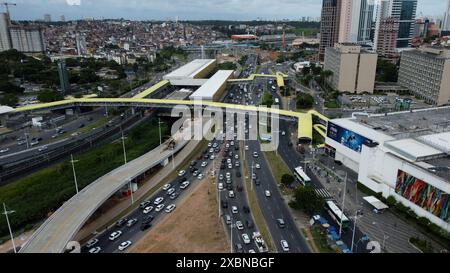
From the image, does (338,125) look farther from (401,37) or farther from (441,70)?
(401,37)

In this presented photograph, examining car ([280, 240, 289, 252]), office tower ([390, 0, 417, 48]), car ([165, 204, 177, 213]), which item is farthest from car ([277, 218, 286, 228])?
office tower ([390, 0, 417, 48])

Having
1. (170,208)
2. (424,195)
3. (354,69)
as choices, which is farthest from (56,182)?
(354,69)

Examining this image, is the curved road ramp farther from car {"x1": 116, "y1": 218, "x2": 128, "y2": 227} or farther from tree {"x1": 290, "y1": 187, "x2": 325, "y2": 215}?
tree {"x1": 290, "y1": 187, "x2": 325, "y2": 215}

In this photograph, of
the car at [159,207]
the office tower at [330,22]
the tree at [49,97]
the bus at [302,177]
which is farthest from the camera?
the office tower at [330,22]

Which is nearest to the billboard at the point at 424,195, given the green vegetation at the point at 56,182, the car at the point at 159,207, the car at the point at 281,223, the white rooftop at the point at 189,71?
the car at the point at 281,223

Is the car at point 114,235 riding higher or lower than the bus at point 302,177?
lower

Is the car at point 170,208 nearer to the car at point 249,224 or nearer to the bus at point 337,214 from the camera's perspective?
the car at point 249,224

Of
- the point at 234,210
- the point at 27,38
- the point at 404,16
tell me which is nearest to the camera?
the point at 234,210

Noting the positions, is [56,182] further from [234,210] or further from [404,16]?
[404,16]
